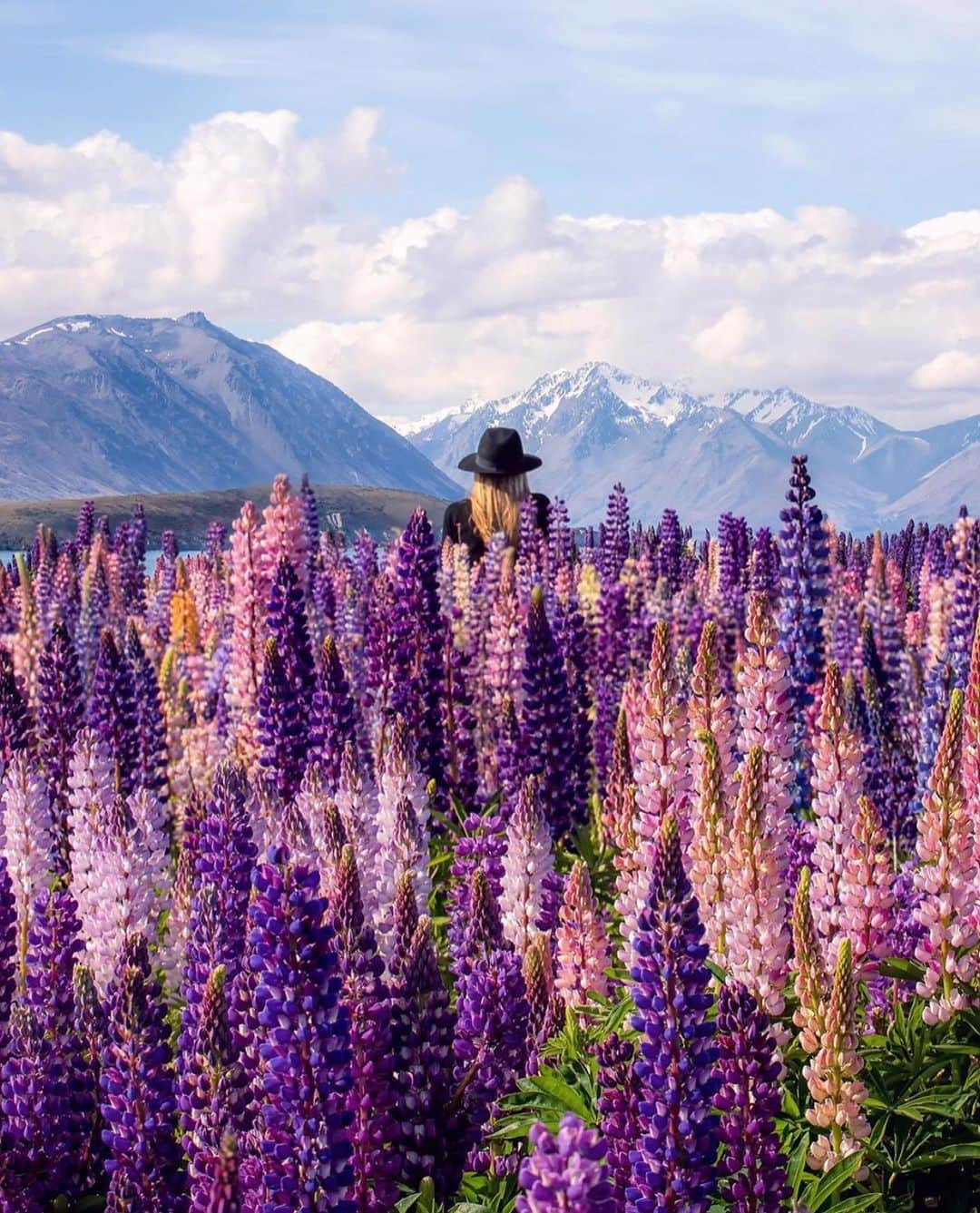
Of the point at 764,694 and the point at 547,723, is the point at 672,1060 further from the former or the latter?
the point at 547,723

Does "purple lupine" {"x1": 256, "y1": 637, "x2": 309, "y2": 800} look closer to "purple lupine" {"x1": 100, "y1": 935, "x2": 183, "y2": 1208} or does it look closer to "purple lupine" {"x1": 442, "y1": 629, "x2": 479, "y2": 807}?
"purple lupine" {"x1": 442, "y1": 629, "x2": 479, "y2": 807}

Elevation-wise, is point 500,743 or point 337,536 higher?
point 337,536

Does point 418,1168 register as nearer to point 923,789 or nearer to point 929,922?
point 929,922

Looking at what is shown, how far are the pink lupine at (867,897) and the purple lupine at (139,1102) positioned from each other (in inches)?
108

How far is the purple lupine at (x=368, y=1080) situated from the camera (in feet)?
13.4

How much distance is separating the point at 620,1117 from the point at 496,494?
16.4 m

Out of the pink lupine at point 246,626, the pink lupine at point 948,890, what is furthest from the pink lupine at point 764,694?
the pink lupine at point 246,626

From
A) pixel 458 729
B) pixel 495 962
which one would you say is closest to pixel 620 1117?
pixel 495 962

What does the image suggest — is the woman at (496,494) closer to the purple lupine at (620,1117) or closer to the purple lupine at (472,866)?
the purple lupine at (472,866)

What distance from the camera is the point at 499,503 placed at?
19969 mm

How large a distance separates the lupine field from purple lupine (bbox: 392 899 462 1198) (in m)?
0.01

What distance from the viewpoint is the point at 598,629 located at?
15.5m

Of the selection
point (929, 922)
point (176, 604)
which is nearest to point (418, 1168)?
point (929, 922)

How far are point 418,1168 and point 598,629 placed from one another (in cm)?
1134
